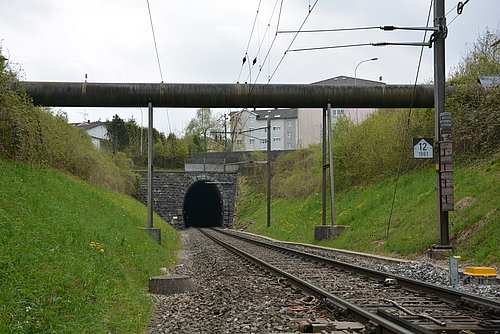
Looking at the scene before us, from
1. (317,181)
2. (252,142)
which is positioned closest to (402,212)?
(317,181)

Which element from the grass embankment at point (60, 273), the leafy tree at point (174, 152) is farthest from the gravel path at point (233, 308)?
the leafy tree at point (174, 152)

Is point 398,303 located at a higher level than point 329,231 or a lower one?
higher

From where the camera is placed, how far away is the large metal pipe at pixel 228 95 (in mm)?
18297

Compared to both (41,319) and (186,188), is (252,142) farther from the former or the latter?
(41,319)

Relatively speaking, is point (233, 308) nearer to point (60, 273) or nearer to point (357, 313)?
point (357, 313)

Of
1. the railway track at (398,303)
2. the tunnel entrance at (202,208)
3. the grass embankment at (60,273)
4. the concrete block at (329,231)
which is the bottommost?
the tunnel entrance at (202,208)

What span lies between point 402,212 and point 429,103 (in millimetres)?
4233

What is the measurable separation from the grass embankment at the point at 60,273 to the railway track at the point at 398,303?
2695 mm

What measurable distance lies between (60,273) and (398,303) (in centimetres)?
446

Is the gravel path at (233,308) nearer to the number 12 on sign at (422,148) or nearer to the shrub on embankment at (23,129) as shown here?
the number 12 on sign at (422,148)

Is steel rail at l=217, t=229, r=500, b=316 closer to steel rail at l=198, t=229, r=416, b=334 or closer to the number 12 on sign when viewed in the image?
steel rail at l=198, t=229, r=416, b=334

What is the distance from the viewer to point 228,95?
62.0 ft

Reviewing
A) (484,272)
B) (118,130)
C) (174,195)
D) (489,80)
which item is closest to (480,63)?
(489,80)

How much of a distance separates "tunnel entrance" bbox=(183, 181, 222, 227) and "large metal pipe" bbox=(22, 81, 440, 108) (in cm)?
3951
